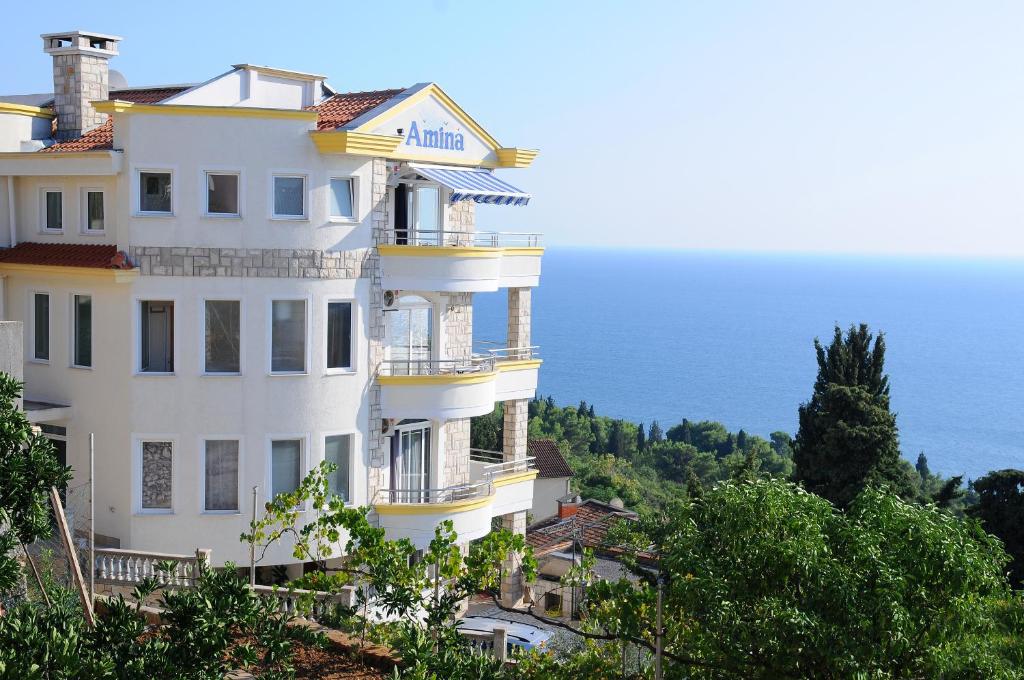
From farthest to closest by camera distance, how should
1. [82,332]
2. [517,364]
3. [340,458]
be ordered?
1. [517,364]
2. [340,458]
3. [82,332]

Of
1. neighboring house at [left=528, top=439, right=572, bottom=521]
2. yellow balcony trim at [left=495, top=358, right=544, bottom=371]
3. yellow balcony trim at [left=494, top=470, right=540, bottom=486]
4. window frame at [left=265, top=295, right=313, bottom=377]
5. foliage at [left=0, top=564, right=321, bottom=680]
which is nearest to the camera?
foliage at [left=0, top=564, right=321, bottom=680]

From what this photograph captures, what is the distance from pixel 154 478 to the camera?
2834cm

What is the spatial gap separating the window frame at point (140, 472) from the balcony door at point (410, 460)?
5578 mm

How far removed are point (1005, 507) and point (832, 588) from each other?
25449 mm

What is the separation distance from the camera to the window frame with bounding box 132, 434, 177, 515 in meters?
28.2

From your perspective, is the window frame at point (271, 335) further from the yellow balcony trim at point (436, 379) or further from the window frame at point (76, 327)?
the window frame at point (76, 327)

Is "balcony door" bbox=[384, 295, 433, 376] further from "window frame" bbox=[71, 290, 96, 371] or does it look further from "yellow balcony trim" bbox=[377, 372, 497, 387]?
"window frame" bbox=[71, 290, 96, 371]

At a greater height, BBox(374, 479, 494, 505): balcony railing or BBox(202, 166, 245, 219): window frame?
BBox(202, 166, 245, 219): window frame

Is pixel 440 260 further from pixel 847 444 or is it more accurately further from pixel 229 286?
pixel 847 444

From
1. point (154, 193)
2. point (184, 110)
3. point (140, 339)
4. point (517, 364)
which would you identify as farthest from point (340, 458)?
point (184, 110)

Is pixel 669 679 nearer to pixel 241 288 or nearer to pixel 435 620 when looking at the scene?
pixel 435 620

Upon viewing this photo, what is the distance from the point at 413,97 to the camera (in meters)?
31.1

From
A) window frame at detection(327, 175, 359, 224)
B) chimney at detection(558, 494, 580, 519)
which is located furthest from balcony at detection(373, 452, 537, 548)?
chimney at detection(558, 494, 580, 519)

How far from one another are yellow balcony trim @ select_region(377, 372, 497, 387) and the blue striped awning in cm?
439
